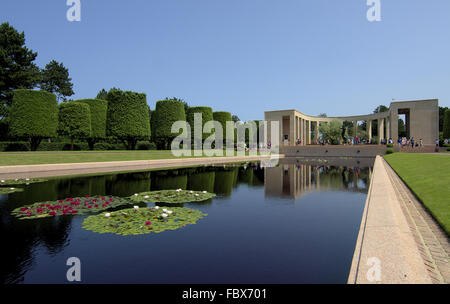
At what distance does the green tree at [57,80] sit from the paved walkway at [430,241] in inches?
2684

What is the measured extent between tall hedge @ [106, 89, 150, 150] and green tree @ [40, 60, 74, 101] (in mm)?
33089

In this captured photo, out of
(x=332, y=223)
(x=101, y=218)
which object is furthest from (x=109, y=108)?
(x=332, y=223)

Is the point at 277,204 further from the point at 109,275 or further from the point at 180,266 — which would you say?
the point at 109,275

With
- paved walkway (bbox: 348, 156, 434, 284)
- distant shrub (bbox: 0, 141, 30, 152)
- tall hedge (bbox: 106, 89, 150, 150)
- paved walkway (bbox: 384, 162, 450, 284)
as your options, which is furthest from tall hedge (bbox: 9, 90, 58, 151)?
paved walkway (bbox: 384, 162, 450, 284)

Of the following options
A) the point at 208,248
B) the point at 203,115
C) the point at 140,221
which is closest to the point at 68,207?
the point at 140,221

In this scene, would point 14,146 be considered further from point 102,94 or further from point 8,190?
point 102,94

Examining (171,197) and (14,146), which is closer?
(171,197)

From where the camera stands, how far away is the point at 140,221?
647 cm

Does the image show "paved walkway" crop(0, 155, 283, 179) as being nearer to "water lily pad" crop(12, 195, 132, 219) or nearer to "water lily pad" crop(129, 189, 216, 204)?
"water lily pad" crop(12, 195, 132, 219)

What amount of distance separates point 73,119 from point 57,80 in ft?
115

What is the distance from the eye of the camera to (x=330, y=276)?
384 centimetres

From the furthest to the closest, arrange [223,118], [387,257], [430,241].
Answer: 1. [223,118]
2. [430,241]
3. [387,257]

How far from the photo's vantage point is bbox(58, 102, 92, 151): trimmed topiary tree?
32.0 metres

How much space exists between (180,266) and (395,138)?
48.4m
